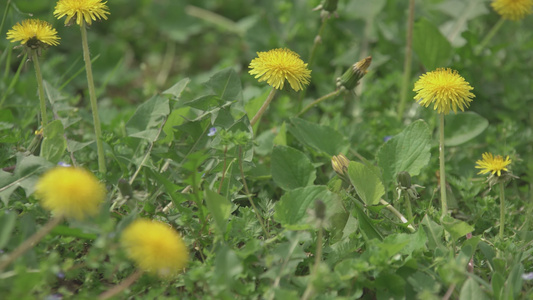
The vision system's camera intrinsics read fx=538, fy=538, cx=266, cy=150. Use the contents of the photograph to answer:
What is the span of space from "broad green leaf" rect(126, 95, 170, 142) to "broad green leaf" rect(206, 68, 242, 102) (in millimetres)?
216

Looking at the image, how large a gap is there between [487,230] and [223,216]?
3.20 ft

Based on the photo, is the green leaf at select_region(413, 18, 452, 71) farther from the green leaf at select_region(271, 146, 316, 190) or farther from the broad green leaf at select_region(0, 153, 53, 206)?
the broad green leaf at select_region(0, 153, 53, 206)

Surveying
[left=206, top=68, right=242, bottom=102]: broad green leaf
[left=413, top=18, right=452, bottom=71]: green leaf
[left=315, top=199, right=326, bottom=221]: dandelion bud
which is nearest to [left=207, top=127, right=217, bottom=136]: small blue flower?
[left=206, top=68, right=242, bottom=102]: broad green leaf

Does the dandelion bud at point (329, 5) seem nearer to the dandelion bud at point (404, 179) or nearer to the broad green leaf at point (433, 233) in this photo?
the dandelion bud at point (404, 179)

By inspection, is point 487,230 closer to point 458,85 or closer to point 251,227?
point 458,85

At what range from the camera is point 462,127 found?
250 cm

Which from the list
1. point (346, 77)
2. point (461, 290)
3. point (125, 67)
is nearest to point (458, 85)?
point (346, 77)

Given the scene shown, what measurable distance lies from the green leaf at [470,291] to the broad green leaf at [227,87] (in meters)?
1.11

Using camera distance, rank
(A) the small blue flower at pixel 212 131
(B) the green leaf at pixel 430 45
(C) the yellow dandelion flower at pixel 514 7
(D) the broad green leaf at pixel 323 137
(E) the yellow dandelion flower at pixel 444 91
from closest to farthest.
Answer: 1. (E) the yellow dandelion flower at pixel 444 91
2. (A) the small blue flower at pixel 212 131
3. (D) the broad green leaf at pixel 323 137
4. (C) the yellow dandelion flower at pixel 514 7
5. (B) the green leaf at pixel 430 45

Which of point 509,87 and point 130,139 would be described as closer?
point 130,139

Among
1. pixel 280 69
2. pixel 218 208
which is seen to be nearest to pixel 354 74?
pixel 280 69

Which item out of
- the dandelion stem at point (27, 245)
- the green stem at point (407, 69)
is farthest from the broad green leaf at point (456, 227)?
the dandelion stem at point (27, 245)

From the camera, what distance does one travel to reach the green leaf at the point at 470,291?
5.08 ft

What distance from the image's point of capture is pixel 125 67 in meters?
3.61
